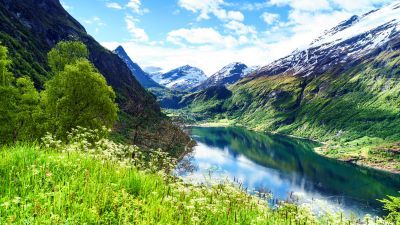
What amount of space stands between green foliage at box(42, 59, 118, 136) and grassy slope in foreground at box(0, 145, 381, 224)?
37.6 m

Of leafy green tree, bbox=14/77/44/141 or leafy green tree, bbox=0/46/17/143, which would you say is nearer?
leafy green tree, bbox=0/46/17/143

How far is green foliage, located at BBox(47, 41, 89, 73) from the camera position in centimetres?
7204

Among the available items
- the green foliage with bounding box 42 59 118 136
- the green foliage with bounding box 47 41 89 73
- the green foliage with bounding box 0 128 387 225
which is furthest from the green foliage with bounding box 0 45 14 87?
the green foliage with bounding box 0 128 387 225

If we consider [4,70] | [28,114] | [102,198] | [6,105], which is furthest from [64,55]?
[102,198]

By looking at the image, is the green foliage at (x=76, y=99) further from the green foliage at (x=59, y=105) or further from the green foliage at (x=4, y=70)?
the green foliage at (x=4, y=70)

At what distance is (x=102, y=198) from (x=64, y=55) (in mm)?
69766

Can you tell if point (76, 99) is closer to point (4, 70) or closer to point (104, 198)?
point (4, 70)

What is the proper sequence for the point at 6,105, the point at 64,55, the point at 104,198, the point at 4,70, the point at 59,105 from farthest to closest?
the point at 64,55 → the point at 59,105 → the point at 4,70 → the point at 6,105 → the point at 104,198

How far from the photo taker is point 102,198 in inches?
377

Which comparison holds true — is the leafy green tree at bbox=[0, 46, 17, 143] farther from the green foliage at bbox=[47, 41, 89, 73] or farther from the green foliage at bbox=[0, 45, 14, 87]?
the green foliage at bbox=[47, 41, 89, 73]

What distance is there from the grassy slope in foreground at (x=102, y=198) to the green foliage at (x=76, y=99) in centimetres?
3761

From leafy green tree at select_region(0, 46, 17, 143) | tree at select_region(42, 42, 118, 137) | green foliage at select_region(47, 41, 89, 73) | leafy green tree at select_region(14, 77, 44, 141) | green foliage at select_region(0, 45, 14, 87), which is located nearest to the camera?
leafy green tree at select_region(0, 46, 17, 143)

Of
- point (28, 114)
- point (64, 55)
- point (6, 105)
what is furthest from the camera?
point (64, 55)

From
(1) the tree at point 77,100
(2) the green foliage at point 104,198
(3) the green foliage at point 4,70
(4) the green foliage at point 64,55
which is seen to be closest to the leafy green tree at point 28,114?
(1) the tree at point 77,100
